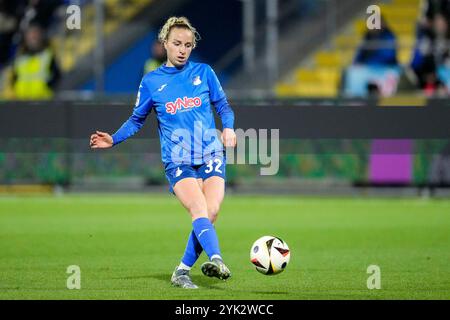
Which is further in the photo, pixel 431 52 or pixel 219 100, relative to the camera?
pixel 431 52

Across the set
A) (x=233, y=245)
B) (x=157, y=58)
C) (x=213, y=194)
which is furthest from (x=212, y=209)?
(x=157, y=58)

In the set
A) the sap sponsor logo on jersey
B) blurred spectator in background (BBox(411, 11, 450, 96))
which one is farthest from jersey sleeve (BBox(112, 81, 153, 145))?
blurred spectator in background (BBox(411, 11, 450, 96))

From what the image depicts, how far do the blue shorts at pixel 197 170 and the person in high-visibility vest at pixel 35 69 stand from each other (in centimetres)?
1442

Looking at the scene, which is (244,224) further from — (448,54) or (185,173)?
(448,54)

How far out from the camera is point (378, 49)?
78.1 feet

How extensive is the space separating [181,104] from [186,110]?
0.07 meters

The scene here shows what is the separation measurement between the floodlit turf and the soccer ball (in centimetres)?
18

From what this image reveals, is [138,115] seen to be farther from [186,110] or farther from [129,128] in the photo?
[186,110]

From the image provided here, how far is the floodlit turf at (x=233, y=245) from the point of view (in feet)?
29.4

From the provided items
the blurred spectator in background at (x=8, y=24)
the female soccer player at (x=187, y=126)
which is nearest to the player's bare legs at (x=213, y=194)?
the female soccer player at (x=187, y=126)

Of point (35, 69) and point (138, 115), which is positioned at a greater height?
point (35, 69)

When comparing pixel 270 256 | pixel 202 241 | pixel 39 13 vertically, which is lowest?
pixel 270 256

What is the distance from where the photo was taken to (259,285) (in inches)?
364

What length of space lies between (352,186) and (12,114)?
6488 millimetres
